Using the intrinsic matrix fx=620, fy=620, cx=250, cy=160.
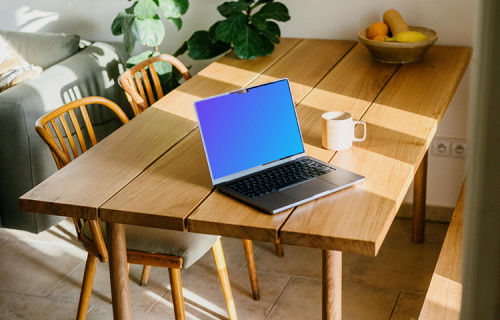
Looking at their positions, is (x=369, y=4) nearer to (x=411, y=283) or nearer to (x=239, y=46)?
(x=239, y=46)

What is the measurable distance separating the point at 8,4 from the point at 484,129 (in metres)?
3.56

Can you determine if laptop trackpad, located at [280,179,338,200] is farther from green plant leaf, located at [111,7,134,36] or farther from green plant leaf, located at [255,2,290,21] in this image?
green plant leaf, located at [111,7,134,36]

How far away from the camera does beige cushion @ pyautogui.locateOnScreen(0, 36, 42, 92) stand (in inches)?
113

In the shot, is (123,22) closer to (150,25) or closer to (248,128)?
(150,25)

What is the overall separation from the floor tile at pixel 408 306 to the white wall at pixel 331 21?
26.0 inches

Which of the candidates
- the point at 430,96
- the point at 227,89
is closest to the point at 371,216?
the point at 430,96

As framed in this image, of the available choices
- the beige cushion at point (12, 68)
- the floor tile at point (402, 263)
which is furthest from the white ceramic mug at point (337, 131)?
the beige cushion at point (12, 68)

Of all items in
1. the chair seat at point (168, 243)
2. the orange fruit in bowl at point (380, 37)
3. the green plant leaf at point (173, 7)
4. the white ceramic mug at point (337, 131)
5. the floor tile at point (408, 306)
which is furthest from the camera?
the green plant leaf at point (173, 7)

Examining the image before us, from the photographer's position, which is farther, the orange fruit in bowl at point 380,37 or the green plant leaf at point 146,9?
the green plant leaf at point 146,9

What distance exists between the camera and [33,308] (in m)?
2.36

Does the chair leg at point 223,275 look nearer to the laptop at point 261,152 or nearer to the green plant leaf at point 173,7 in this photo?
the laptop at point 261,152

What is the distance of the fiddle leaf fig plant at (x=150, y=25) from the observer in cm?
271

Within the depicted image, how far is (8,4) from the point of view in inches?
131

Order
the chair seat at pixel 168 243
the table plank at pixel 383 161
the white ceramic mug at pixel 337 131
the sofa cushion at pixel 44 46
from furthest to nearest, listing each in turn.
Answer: the sofa cushion at pixel 44 46 → the chair seat at pixel 168 243 → the white ceramic mug at pixel 337 131 → the table plank at pixel 383 161
